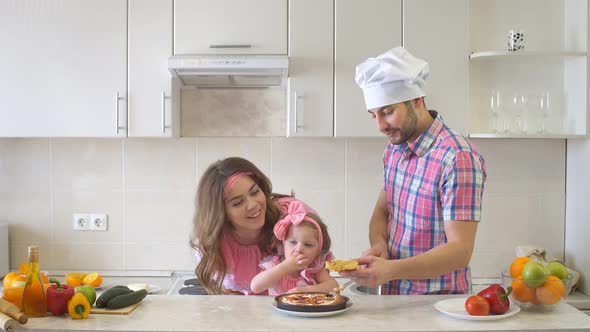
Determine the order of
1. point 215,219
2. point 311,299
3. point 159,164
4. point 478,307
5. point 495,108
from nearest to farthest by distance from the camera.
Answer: point 478,307, point 311,299, point 215,219, point 495,108, point 159,164

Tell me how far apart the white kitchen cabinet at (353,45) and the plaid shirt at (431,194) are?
2.42 feet

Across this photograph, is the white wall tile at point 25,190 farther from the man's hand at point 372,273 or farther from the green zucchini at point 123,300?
the man's hand at point 372,273

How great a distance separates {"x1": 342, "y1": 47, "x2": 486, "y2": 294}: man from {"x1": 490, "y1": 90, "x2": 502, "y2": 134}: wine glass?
3.47 ft

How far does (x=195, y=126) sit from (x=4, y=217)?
108 cm

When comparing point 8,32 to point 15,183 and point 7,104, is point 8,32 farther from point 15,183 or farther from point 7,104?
point 15,183

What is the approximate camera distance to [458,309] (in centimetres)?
193

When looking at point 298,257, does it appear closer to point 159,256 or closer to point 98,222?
point 159,256

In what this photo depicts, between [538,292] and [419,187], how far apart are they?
514 mm

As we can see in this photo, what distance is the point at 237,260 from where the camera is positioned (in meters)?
2.42

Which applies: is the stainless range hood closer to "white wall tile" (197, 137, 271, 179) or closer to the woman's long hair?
"white wall tile" (197, 137, 271, 179)

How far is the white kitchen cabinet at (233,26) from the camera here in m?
3.17

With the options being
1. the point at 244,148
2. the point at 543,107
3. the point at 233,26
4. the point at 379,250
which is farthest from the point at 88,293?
the point at 543,107

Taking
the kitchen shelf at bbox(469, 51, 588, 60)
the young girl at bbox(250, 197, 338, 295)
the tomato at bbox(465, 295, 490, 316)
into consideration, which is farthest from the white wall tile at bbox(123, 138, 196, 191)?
the tomato at bbox(465, 295, 490, 316)

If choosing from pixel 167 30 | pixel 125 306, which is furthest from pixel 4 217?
pixel 125 306
